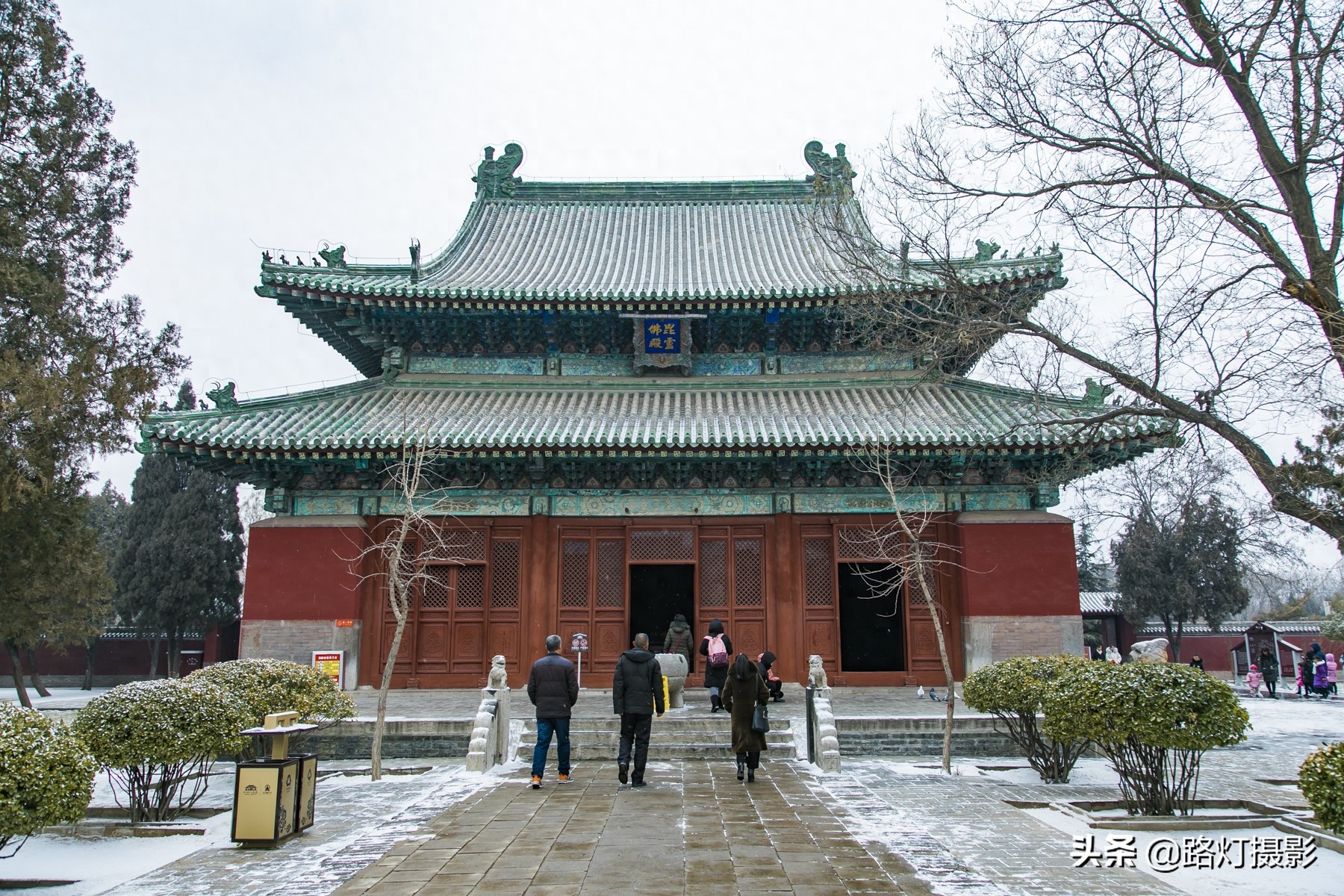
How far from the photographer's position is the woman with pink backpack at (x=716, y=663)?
12.3 meters

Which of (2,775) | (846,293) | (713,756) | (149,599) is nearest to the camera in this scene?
(2,775)

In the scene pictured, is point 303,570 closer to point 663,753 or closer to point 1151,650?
point 663,753

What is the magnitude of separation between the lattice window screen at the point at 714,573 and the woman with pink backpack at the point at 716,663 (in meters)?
2.18

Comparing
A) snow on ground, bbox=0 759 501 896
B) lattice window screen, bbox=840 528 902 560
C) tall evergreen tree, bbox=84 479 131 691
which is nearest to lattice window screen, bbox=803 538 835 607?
lattice window screen, bbox=840 528 902 560

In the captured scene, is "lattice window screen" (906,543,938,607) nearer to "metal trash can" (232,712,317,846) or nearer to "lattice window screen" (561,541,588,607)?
"lattice window screen" (561,541,588,607)

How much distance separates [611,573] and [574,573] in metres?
0.64

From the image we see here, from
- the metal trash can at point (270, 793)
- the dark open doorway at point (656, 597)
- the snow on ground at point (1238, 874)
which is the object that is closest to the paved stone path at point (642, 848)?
the metal trash can at point (270, 793)

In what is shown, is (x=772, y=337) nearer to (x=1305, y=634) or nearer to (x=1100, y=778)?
(x=1100, y=778)

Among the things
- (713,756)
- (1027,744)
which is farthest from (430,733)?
(1027,744)

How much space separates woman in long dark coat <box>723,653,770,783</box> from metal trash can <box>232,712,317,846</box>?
14.1 feet

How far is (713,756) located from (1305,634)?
3224cm

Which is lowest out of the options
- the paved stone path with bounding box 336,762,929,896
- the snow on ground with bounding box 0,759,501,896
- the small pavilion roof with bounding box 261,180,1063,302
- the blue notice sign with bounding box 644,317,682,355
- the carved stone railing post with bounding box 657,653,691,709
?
the snow on ground with bounding box 0,759,501,896

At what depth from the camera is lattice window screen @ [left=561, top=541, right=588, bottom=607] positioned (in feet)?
50.3

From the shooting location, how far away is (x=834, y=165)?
20609 millimetres
